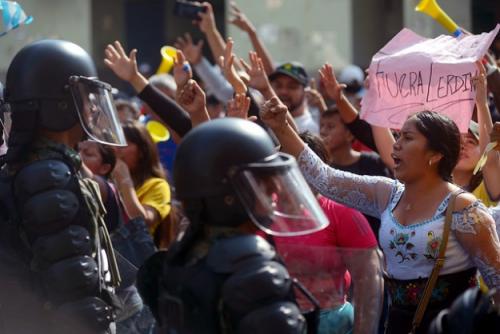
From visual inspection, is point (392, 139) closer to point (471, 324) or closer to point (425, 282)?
point (425, 282)

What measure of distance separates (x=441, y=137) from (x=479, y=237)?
43 cm

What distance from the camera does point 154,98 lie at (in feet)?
20.1

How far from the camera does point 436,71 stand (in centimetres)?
571


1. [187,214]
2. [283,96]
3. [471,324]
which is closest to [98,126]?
[187,214]

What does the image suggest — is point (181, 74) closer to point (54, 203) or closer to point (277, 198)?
point (54, 203)

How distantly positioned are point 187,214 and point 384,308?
1877mm

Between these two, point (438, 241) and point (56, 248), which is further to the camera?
point (438, 241)

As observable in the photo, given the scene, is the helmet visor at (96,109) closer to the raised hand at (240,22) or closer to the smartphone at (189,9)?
the smartphone at (189,9)

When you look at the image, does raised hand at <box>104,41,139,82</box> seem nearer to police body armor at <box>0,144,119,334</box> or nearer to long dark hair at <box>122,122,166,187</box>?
long dark hair at <box>122,122,166,187</box>

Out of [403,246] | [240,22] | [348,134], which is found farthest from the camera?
[240,22]

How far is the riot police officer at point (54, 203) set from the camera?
3.89 m

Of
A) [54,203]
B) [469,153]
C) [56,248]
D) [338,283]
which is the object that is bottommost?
[469,153]

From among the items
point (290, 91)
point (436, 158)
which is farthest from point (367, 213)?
point (290, 91)

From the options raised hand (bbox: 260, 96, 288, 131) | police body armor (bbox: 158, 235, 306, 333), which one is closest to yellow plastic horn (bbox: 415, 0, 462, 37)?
raised hand (bbox: 260, 96, 288, 131)
